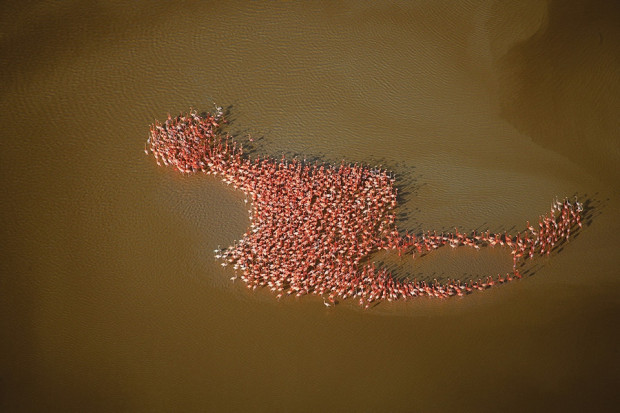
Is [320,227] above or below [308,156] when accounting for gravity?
below

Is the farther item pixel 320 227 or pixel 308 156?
pixel 308 156

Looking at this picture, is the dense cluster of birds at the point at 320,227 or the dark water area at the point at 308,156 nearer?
the dark water area at the point at 308,156

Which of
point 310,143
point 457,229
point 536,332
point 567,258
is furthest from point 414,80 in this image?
point 536,332

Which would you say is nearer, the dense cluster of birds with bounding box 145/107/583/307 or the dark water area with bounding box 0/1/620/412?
the dark water area with bounding box 0/1/620/412

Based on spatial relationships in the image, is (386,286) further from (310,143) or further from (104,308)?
(104,308)
